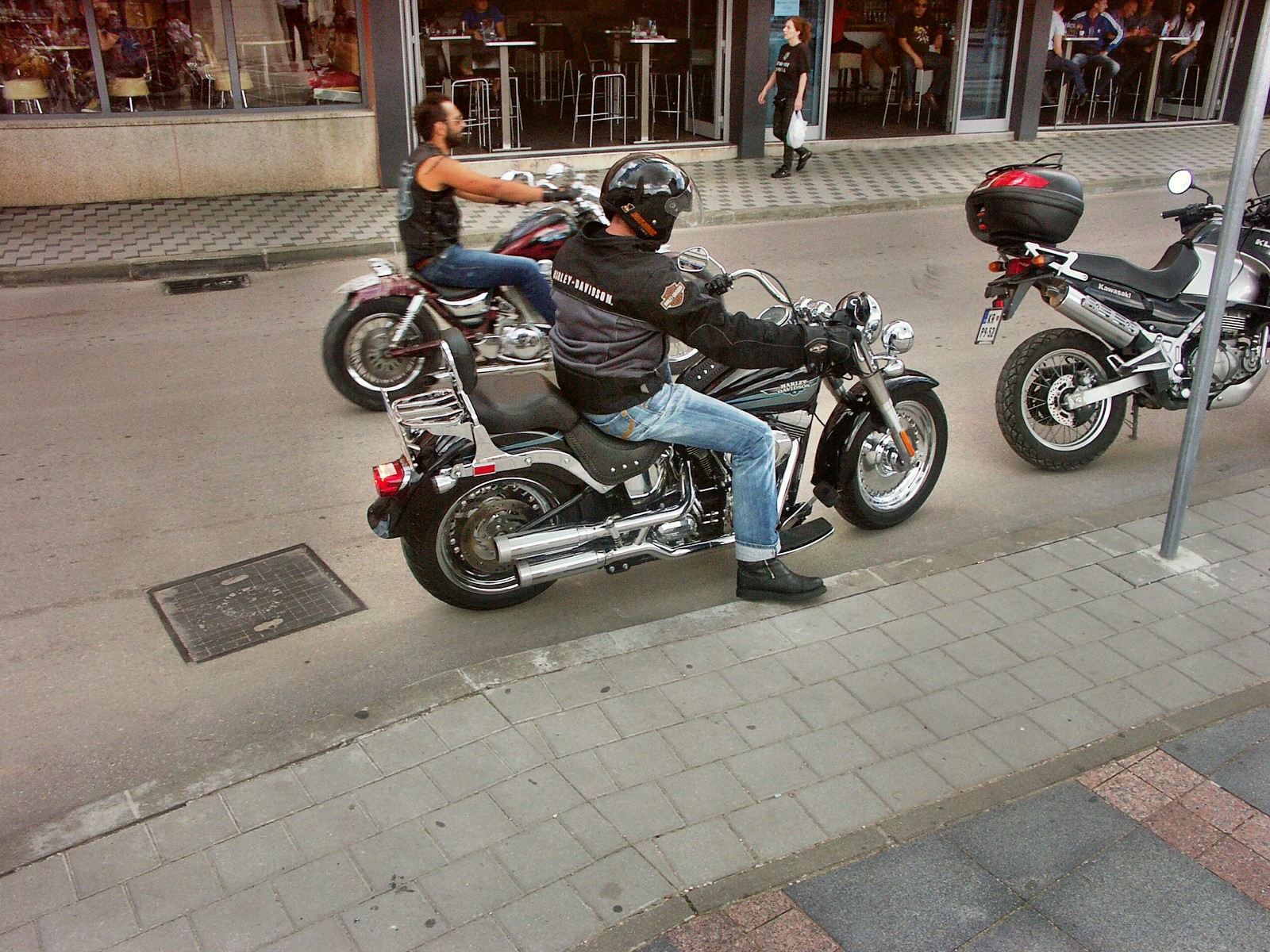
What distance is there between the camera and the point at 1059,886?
3.20m

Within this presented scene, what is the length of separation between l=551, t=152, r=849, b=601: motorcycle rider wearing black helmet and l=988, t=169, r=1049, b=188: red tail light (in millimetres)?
1771

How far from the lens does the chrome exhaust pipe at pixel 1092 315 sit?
5.74m

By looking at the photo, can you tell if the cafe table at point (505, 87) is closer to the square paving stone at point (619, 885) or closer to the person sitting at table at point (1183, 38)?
the person sitting at table at point (1183, 38)

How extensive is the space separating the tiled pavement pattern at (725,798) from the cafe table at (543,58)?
13438mm

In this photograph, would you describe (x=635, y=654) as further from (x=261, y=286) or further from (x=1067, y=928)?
(x=261, y=286)

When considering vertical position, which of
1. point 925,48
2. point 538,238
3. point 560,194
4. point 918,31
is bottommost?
point 538,238

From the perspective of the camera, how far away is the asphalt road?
412 cm

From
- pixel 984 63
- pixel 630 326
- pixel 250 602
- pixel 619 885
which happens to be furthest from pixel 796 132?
pixel 619 885

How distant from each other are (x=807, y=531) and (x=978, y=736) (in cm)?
129

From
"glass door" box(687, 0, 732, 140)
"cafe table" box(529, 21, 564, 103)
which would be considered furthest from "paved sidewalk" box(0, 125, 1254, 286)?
"cafe table" box(529, 21, 564, 103)

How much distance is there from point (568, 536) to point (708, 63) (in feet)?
40.7

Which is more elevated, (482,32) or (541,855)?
(482,32)

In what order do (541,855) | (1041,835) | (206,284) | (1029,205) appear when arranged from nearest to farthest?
(541,855)
(1041,835)
(1029,205)
(206,284)

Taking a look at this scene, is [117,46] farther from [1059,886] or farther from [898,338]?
[1059,886]
